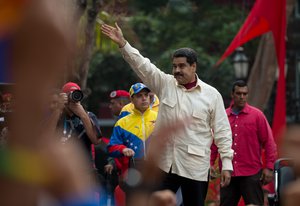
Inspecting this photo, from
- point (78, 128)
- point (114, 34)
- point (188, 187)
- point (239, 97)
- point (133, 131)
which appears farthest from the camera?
point (239, 97)

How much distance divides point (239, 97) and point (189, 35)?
17379 mm

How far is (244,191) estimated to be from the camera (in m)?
9.49

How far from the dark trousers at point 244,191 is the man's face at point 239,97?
2.68 ft

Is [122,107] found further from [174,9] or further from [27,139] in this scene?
[174,9]

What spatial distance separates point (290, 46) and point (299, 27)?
3.44 feet

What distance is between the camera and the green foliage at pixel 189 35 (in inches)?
1051

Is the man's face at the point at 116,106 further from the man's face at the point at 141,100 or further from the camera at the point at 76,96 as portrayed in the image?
the camera at the point at 76,96

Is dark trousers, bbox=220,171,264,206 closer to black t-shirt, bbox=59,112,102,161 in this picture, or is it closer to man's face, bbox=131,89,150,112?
man's face, bbox=131,89,150,112

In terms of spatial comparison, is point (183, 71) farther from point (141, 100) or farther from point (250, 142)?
point (250, 142)

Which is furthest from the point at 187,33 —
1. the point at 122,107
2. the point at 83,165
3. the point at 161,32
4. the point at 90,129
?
the point at 83,165

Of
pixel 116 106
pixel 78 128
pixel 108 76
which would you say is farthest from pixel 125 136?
pixel 108 76

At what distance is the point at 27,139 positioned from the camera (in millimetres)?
1761

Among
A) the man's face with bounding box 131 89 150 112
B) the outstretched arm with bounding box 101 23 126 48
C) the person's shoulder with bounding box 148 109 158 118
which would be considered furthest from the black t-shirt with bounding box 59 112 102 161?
the outstretched arm with bounding box 101 23 126 48

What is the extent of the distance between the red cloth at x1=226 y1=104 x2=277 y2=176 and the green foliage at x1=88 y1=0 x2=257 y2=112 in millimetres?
16326
